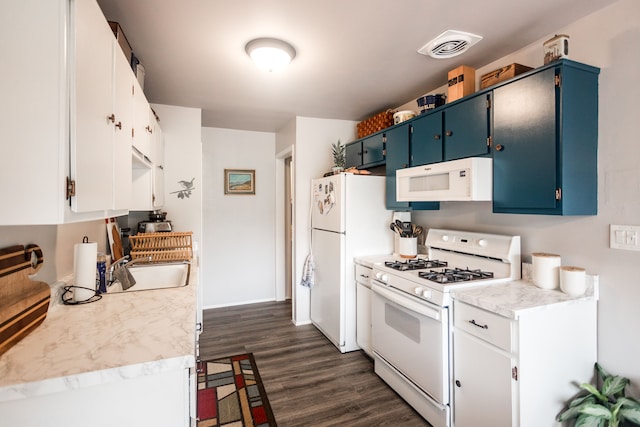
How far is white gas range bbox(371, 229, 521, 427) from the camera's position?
1.91 meters

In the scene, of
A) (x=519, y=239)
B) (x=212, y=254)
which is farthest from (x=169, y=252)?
(x=519, y=239)

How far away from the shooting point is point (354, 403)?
2.26 meters

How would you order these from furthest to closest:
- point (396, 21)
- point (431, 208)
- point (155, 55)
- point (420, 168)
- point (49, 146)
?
point (431, 208) < point (420, 168) < point (155, 55) < point (396, 21) < point (49, 146)

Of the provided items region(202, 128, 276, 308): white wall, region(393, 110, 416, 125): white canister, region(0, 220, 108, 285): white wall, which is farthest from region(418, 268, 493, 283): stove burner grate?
region(202, 128, 276, 308): white wall

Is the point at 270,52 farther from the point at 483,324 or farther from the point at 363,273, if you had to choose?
the point at 483,324

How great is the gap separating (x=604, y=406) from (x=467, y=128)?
5.59ft

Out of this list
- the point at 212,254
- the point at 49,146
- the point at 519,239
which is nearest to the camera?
the point at 49,146

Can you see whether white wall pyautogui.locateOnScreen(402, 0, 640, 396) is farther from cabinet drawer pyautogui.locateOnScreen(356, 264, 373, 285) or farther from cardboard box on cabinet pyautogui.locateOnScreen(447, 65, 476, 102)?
cabinet drawer pyautogui.locateOnScreen(356, 264, 373, 285)

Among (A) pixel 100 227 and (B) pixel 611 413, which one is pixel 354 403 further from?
(A) pixel 100 227

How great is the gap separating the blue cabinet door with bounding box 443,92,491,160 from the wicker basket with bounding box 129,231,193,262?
7.22 ft

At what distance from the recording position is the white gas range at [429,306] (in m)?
1.91

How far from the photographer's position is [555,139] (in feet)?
5.49

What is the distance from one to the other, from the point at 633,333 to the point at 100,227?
333 cm

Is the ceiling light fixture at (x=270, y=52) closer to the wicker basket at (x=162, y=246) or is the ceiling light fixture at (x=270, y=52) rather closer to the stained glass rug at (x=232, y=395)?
the wicker basket at (x=162, y=246)
